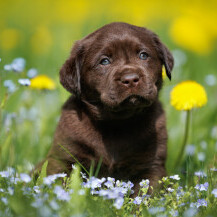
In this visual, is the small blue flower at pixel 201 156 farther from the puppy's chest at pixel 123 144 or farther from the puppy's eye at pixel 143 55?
the puppy's eye at pixel 143 55

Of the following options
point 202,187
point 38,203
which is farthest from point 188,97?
point 38,203

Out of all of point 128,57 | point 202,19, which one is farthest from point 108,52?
point 202,19

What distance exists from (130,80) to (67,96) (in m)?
1.59

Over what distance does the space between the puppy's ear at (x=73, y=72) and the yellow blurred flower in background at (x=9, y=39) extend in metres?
3.87

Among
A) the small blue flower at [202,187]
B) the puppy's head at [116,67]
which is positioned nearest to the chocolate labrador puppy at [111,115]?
the puppy's head at [116,67]

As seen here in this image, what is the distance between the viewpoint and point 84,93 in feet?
11.0

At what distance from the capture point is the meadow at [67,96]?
2.23 metres

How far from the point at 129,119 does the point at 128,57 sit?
453 millimetres

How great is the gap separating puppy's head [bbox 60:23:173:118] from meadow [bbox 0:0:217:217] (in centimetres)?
31

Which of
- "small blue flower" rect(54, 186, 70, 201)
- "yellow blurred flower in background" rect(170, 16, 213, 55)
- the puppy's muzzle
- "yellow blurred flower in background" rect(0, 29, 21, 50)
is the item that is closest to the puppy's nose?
the puppy's muzzle

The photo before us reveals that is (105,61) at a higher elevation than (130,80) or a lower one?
higher

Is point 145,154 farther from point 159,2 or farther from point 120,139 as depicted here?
point 159,2

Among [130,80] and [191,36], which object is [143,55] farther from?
[191,36]

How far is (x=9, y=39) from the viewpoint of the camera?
715 cm
